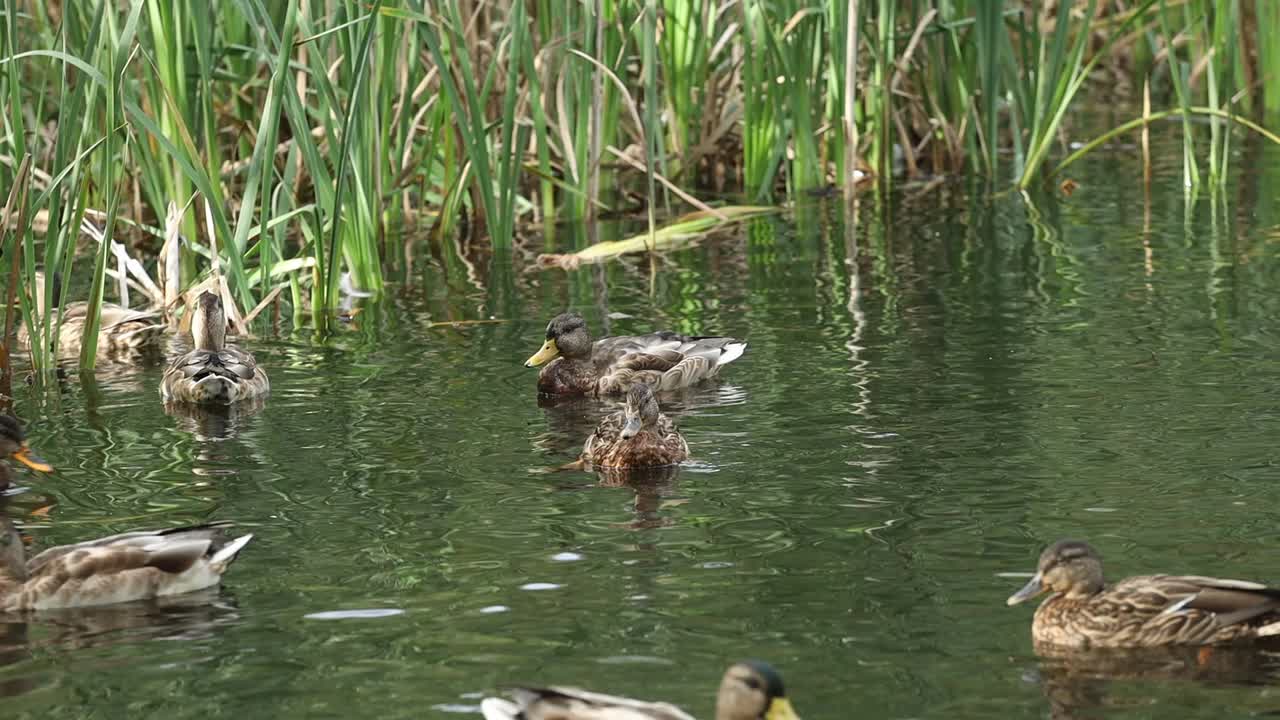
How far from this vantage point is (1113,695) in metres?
6.71

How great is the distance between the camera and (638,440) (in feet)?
32.7

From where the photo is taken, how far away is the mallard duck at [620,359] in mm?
12062

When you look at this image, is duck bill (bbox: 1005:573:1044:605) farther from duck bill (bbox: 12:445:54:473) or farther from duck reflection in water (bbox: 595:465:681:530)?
duck bill (bbox: 12:445:54:473)

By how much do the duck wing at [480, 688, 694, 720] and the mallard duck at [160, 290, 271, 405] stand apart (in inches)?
234

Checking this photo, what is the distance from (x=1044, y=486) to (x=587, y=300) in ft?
20.2

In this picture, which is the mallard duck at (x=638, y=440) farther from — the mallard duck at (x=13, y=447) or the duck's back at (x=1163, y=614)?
the duck's back at (x=1163, y=614)

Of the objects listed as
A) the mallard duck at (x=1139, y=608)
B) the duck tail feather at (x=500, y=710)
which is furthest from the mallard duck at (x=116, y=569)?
the mallard duck at (x=1139, y=608)

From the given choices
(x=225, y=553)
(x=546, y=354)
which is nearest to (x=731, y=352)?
(x=546, y=354)

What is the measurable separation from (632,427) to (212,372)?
111 inches

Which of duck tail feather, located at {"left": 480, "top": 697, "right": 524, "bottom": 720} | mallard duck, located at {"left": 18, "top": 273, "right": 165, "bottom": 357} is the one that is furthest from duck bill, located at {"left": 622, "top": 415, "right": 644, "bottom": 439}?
mallard duck, located at {"left": 18, "top": 273, "right": 165, "bottom": 357}

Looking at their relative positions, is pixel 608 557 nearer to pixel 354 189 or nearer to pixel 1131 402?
pixel 1131 402

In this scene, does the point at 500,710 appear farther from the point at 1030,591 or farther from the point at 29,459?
the point at 29,459

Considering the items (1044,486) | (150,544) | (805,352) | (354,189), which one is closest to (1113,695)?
(1044,486)

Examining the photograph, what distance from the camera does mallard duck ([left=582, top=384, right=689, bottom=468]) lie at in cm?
996
